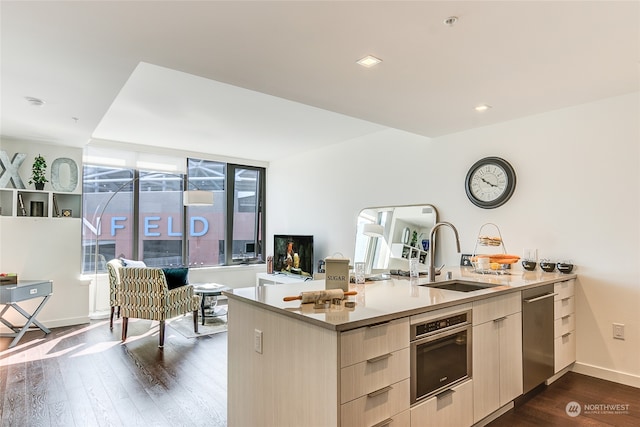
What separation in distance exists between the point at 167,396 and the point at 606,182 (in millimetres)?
3981

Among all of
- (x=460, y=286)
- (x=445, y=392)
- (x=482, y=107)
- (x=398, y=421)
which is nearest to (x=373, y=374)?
(x=398, y=421)

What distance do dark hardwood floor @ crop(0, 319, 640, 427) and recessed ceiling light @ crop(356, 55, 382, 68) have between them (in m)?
2.46

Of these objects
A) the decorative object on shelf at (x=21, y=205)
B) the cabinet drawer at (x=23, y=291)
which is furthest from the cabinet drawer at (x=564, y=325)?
the decorative object on shelf at (x=21, y=205)

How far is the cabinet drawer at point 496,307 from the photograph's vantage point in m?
2.25

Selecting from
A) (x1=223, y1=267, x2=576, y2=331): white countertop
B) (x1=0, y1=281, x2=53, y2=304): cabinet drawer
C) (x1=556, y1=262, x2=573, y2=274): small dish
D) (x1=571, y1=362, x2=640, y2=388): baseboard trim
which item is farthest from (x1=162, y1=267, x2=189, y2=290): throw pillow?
(x1=571, y1=362, x2=640, y2=388): baseboard trim

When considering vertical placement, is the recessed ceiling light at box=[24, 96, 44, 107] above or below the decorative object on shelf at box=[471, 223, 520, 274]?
above

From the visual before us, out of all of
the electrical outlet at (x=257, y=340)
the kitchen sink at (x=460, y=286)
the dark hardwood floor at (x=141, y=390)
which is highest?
the kitchen sink at (x=460, y=286)

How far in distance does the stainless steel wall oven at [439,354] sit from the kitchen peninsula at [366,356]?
0.04 ft

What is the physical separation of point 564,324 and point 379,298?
82.6 inches

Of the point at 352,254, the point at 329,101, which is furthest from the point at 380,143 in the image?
the point at 329,101

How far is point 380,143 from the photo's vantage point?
199 inches

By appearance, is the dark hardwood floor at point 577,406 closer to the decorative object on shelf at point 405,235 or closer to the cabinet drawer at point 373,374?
the cabinet drawer at point 373,374

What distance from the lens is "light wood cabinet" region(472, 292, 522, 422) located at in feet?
7.32

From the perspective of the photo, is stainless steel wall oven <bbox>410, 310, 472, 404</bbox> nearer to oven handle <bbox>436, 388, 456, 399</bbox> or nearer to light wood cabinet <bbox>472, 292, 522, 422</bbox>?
oven handle <bbox>436, 388, 456, 399</bbox>
